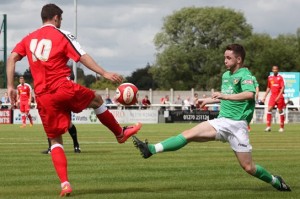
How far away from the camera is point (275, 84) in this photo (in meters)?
32.8

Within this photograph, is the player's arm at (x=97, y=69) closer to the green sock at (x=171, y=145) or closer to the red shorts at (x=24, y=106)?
the green sock at (x=171, y=145)

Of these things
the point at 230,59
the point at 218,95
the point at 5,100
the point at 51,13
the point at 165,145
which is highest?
the point at 51,13

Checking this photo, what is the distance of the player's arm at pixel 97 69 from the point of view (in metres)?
10.6

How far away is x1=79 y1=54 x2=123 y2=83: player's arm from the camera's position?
1062 centimetres

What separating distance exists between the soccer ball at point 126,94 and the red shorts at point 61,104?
168 cm

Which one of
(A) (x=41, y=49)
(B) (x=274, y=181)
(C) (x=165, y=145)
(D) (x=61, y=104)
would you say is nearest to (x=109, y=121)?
(C) (x=165, y=145)

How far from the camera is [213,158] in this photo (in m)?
17.7

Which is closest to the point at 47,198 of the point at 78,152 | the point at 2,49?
the point at 78,152

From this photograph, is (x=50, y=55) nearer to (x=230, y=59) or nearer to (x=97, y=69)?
(x=97, y=69)

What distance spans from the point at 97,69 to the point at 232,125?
194cm

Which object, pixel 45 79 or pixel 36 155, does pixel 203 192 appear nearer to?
pixel 45 79

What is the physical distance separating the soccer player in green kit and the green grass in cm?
56

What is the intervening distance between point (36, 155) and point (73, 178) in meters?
5.52

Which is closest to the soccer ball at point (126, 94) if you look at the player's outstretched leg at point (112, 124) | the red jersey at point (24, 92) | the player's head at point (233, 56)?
the player's outstretched leg at point (112, 124)
